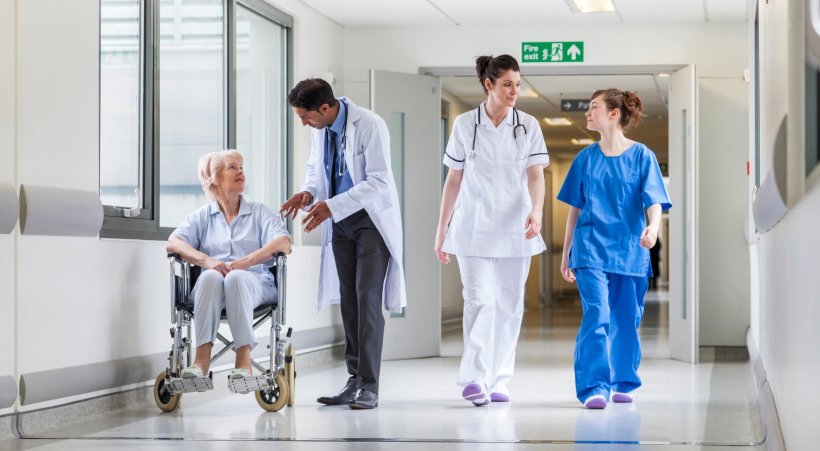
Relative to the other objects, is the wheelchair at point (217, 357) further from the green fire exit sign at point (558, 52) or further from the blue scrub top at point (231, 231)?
the green fire exit sign at point (558, 52)

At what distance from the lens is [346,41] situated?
877 centimetres

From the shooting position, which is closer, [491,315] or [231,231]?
[491,315]

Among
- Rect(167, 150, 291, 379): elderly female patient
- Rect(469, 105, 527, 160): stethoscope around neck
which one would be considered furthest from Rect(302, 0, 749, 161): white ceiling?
Rect(167, 150, 291, 379): elderly female patient

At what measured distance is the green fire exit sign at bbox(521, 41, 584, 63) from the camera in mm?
8547

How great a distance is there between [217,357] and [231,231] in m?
0.62

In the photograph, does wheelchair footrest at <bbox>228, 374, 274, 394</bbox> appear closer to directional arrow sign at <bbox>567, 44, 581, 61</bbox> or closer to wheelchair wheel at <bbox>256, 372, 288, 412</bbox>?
wheelchair wheel at <bbox>256, 372, 288, 412</bbox>

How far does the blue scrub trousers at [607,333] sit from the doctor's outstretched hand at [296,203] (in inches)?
47.0

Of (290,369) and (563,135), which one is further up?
(563,135)

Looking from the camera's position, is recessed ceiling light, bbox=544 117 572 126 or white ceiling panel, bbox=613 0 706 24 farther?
recessed ceiling light, bbox=544 117 572 126

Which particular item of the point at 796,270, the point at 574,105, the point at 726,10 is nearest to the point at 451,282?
the point at 574,105

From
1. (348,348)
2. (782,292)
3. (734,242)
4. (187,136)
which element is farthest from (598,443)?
(734,242)

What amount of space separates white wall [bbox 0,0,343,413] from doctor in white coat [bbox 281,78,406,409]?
2.70ft

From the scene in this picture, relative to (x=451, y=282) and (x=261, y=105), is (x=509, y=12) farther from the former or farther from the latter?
(x=451, y=282)

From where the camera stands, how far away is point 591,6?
26.3ft
